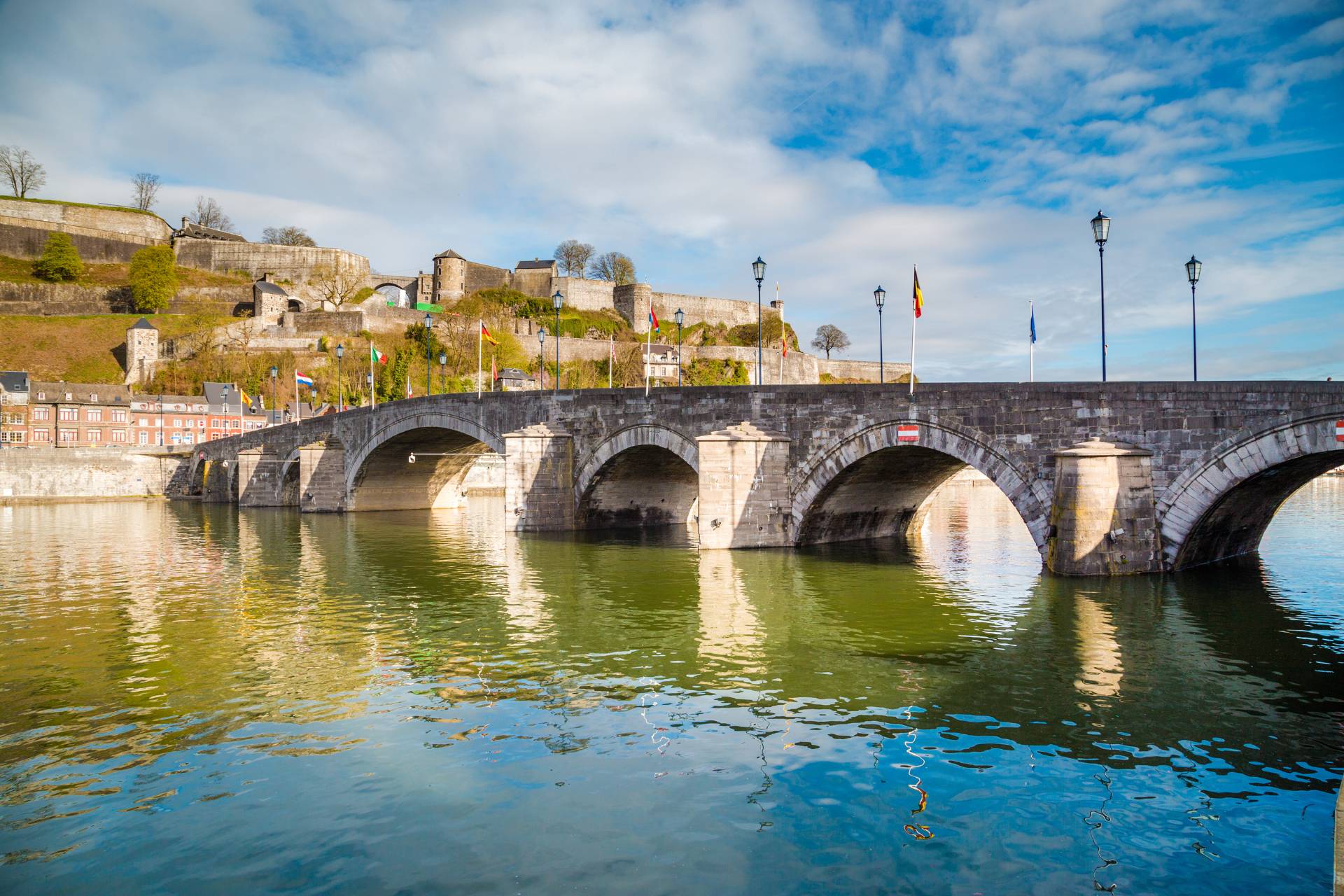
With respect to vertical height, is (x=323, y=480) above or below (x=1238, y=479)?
below

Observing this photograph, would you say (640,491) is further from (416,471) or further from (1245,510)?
(1245,510)

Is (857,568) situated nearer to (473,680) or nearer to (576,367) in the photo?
(473,680)

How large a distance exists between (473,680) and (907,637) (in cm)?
658

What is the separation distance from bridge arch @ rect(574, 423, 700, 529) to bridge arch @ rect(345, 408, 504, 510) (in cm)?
500

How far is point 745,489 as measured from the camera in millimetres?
23266

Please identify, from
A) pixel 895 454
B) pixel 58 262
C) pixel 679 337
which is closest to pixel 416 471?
pixel 679 337

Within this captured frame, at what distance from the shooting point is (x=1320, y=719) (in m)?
9.54

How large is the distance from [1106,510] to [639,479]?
654 inches

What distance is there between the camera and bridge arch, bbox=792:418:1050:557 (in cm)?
1877

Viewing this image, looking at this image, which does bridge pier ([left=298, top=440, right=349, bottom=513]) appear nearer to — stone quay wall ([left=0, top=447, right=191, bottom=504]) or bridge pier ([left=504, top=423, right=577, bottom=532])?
bridge pier ([left=504, top=423, right=577, bottom=532])

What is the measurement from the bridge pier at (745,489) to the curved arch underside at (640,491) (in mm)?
4102

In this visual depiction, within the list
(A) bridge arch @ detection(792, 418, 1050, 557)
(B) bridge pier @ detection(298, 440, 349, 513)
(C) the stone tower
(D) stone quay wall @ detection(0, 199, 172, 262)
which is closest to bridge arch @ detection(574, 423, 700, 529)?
(A) bridge arch @ detection(792, 418, 1050, 557)

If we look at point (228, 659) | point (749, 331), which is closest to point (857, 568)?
point (228, 659)

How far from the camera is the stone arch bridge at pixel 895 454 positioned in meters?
16.4
